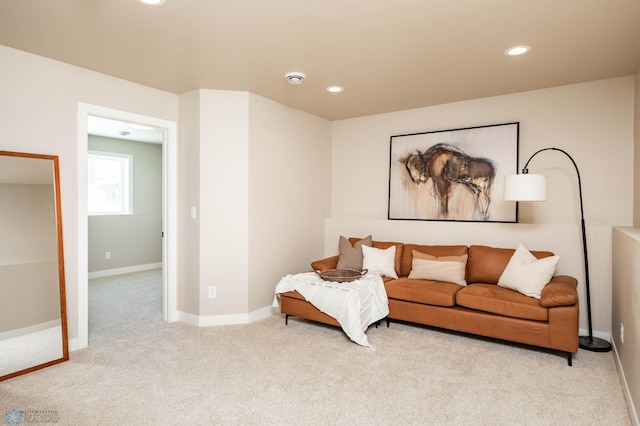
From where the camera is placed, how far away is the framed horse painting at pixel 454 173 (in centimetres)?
409

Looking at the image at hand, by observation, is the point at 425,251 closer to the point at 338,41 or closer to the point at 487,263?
the point at 487,263

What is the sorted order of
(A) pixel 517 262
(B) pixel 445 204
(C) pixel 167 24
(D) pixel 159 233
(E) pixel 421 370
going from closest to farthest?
(C) pixel 167 24
(E) pixel 421 370
(A) pixel 517 262
(B) pixel 445 204
(D) pixel 159 233

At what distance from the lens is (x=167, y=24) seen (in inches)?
99.7

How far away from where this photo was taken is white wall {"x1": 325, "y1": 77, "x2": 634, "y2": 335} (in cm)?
353

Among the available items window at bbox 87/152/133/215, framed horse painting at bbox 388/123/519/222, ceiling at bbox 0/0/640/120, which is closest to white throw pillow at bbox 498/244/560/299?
framed horse painting at bbox 388/123/519/222

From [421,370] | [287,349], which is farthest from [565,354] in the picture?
[287,349]

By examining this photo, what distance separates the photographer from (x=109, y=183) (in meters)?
6.88

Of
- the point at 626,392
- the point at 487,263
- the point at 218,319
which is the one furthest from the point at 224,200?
the point at 626,392

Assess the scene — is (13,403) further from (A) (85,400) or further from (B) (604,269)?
(B) (604,269)

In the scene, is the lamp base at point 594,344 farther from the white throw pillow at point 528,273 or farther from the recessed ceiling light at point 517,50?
the recessed ceiling light at point 517,50

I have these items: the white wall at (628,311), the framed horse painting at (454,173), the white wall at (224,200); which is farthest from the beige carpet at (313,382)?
the framed horse painting at (454,173)

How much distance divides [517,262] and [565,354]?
84 centimetres

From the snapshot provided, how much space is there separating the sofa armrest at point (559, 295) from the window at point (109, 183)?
22.4ft

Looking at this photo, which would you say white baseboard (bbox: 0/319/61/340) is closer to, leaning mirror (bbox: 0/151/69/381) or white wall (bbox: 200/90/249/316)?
leaning mirror (bbox: 0/151/69/381)
